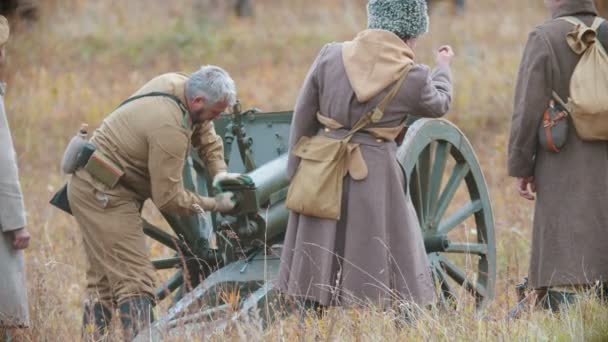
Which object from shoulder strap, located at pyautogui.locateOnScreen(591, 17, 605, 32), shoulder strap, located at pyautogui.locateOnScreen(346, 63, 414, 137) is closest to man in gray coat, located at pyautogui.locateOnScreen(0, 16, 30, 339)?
shoulder strap, located at pyautogui.locateOnScreen(346, 63, 414, 137)

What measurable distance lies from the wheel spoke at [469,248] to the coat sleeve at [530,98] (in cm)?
87

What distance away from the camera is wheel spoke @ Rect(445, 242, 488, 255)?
6918 mm

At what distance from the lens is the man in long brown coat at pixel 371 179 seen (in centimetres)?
573

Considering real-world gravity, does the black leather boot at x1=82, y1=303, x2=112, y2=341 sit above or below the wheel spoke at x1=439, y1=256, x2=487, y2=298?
above

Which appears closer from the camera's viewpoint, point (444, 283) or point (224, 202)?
point (224, 202)

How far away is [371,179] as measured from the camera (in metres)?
5.77

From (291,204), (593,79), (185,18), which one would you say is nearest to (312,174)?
(291,204)

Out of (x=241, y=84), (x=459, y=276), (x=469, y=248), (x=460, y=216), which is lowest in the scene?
(x=241, y=84)

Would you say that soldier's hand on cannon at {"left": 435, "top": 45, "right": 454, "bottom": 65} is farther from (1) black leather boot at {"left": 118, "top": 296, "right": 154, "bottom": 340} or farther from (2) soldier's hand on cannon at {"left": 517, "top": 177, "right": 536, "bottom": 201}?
(1) black leather boot at {"left": 118, "top": 296, "right": 154, "bottom": 340}

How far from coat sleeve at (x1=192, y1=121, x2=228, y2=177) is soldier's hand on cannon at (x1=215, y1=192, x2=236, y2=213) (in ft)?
1.03

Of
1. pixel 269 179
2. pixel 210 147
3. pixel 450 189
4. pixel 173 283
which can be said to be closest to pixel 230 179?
pixel 269 179

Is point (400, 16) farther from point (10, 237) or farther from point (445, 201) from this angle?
point (10, 237)

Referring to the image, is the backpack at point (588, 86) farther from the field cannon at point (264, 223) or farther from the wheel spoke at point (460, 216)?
the wheel spoke at point (460, 216)

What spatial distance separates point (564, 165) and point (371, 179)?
38.7 inches
